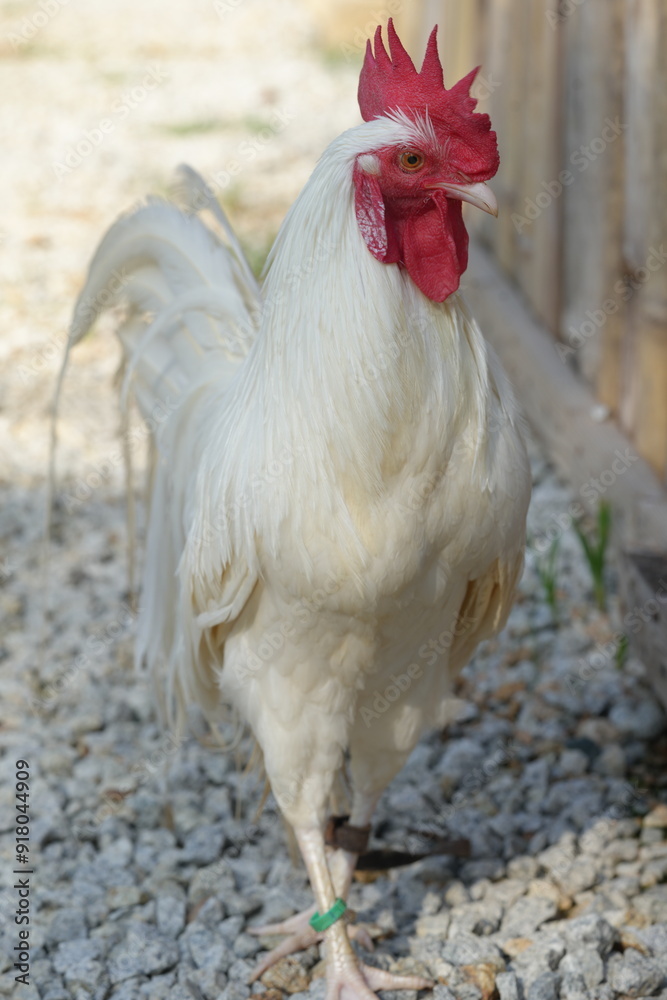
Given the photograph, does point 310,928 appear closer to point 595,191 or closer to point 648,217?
point 648,217

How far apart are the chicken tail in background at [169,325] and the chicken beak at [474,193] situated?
104 cm

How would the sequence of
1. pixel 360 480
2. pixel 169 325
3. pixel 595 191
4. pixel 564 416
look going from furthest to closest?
pixel 564 416, pixel 595 191, pixel 169 325, pixel 360 480

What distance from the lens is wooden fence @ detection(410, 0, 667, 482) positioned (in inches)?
162

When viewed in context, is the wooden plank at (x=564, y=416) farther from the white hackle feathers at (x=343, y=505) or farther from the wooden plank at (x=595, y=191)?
the white hackle feathers at (x=343, y=505)

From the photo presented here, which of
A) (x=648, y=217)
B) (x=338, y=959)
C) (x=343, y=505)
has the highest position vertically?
(x=648, y=217)

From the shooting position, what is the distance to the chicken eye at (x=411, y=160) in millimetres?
2283

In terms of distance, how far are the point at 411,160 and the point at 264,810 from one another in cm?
231

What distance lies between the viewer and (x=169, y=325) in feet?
11.2

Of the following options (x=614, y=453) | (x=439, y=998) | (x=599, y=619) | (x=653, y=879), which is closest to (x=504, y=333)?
(x=614, y=453)

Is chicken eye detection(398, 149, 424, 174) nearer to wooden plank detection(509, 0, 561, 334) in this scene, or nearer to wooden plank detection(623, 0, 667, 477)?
wooden plank detection(623, 0, 667, 477)

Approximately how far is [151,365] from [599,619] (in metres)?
2.12

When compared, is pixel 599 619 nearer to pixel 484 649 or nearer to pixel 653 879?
pixel 484 649

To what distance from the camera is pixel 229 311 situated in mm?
3287

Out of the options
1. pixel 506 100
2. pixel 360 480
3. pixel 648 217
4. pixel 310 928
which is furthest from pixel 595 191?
pixel 310 928
